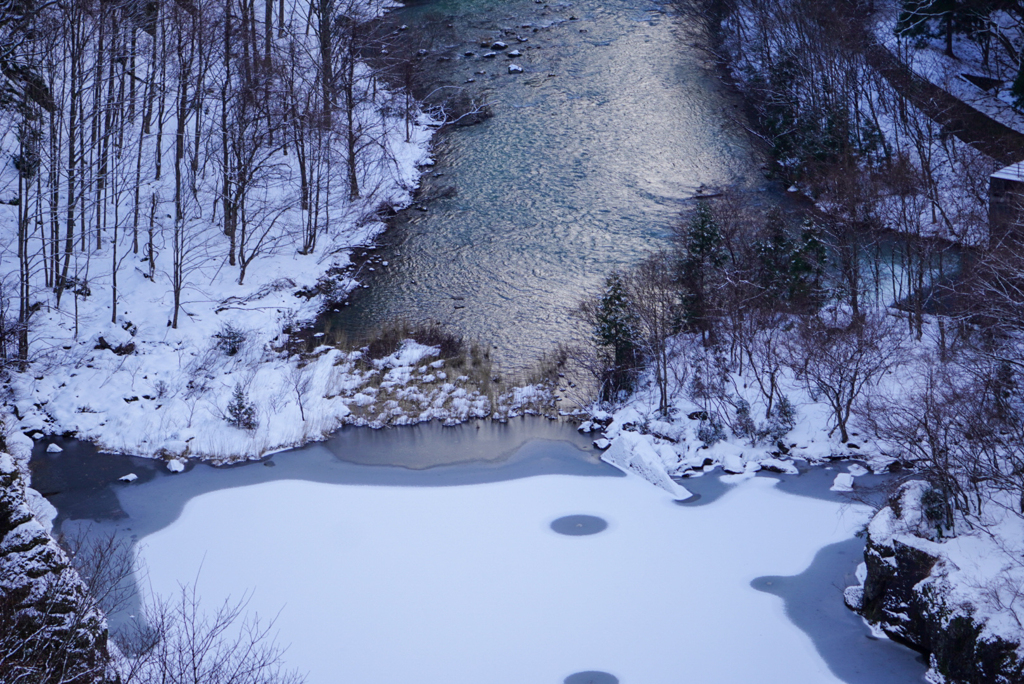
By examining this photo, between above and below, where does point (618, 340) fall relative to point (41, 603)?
above

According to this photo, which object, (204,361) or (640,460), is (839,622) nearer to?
(640,460)

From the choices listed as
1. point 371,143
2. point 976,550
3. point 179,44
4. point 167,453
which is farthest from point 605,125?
point 976,550

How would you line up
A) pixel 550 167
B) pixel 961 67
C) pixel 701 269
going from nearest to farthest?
pixel 701 269
pixel 550 167
pixel 961 67

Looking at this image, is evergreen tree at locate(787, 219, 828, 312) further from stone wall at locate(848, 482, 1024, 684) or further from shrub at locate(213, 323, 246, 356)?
Answer: shrub at locate(213, 323, 246, 356)

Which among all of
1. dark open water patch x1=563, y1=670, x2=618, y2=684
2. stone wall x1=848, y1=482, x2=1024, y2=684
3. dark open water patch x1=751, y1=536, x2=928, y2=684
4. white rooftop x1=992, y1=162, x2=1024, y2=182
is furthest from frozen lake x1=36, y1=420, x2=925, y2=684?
white rooftop x1=992, y1=162, x2=1024, y2=182

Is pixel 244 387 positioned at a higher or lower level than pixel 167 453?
higher

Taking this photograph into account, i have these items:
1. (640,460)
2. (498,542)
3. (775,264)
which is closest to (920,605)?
(640,460)

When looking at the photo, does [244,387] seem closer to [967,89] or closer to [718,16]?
[967,89]

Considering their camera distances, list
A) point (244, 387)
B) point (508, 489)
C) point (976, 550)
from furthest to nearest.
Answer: point (244, 387) < point (508, 489) < point (976, 550)
